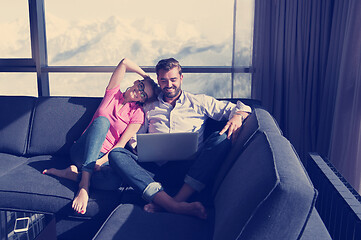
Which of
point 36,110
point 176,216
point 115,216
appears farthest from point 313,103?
point 36,110

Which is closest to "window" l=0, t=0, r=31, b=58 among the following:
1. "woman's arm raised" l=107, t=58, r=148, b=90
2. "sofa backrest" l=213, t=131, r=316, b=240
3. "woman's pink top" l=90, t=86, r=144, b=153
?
"woman's arm raised" l=107, t=58, r=148, b=90

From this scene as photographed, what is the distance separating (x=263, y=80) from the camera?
292 cm

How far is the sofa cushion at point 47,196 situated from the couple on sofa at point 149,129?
0.19ft

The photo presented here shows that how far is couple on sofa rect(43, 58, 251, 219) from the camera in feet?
6.18

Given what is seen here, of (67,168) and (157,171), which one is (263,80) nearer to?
(157,171)

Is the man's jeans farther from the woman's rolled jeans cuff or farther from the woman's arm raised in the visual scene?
the woman's arm raised

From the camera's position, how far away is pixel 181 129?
2340mm

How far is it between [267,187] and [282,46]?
6.52 feet

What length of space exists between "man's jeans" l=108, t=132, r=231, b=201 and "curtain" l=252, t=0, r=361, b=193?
111 centimetres

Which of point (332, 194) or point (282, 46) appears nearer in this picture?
point (332, 194)

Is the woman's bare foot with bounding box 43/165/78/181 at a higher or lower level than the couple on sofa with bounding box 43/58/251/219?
lower

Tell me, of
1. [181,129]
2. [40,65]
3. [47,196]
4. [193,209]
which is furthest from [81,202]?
[40,65]

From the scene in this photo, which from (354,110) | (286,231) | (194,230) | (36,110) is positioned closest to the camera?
(286,231)

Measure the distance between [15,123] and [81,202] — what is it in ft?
3.67
